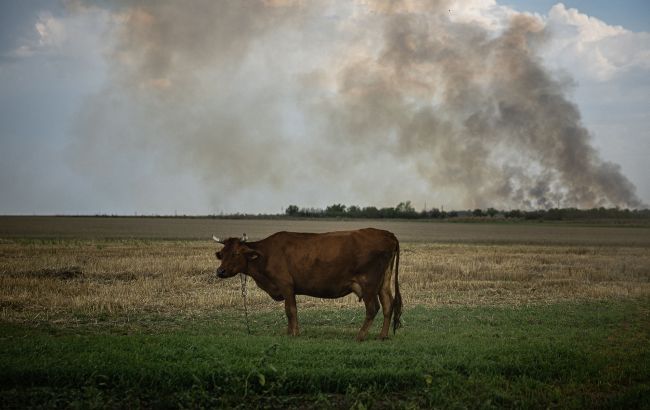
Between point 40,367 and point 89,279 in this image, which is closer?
point 40,367

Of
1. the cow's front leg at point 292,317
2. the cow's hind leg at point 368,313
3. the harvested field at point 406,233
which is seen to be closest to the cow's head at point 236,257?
the cow's front leg at point 292,317

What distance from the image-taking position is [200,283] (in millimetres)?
27094

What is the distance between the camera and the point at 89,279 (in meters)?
27.3

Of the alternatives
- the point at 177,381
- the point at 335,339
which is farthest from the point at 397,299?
the point at 177,381

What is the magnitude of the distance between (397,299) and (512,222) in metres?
124

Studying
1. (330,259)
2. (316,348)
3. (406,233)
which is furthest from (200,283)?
(406,233)

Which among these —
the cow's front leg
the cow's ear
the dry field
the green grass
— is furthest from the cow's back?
the dry field

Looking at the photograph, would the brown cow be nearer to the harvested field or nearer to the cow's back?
the cow's back

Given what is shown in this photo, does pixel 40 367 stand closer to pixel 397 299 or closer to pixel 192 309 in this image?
pixel 397 299

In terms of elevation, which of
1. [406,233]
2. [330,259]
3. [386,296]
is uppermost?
[330,259]

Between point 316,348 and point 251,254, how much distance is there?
3463 mm

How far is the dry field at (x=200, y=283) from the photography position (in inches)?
796

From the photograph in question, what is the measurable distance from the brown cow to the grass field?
102cm

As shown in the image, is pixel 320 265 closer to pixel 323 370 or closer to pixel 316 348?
pixel 316 348
